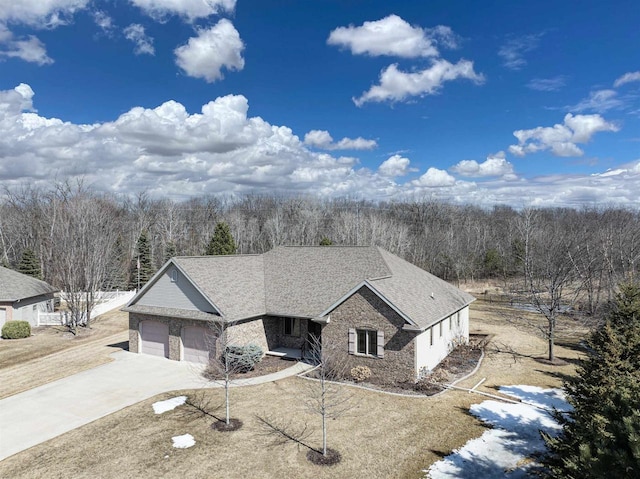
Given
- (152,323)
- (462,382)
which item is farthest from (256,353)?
(462,382)

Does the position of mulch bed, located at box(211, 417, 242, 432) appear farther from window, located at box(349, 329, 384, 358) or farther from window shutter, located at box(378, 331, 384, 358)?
window shutter, located at box(378, 331, 384, 358)

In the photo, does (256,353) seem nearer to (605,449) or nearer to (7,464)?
(7,464)

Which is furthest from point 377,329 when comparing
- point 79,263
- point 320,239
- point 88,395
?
point 320,239

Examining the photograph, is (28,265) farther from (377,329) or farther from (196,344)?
(377,329)

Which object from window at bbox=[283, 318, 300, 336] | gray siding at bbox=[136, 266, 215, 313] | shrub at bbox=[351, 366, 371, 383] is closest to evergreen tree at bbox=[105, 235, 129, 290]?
gray siding at bbox=[136, 266, 215, 313]

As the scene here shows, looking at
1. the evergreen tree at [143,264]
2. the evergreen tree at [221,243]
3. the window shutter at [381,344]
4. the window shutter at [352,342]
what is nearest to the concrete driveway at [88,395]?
the window shutter at [352,342]
